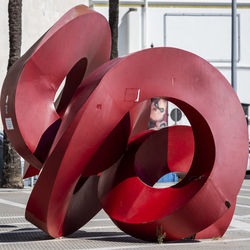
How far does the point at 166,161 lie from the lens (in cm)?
1006

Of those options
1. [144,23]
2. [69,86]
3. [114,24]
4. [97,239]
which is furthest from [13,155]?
[144,23]

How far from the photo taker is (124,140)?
9.28m

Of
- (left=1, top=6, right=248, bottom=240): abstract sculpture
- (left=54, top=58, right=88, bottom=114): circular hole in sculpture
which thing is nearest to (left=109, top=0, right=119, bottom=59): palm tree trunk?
(left=54, top=58, right=88, bottom=114): circular hole in sculpture

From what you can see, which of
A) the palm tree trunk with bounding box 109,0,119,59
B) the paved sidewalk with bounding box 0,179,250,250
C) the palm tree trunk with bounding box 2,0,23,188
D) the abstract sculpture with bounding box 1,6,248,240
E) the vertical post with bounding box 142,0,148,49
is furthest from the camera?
the vertical post with bounding box 142,0,148,49

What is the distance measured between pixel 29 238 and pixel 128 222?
1.46m

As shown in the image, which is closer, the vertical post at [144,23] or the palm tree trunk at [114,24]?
the palm tree trunk at [114,24]

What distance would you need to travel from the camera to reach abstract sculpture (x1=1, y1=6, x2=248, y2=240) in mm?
8680

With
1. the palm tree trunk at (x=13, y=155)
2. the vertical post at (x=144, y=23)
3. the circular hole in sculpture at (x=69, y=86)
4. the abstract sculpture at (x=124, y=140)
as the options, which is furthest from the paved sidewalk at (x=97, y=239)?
the vertical post at (x=144, y=23)

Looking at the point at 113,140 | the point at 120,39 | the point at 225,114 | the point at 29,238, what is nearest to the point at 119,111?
the point at 113,140

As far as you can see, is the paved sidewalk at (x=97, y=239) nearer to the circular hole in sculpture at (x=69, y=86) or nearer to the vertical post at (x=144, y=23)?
the circular hole in sculpture at (x=69, y=86)

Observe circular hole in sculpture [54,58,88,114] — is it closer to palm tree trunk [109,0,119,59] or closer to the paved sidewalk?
the paved sidewalk

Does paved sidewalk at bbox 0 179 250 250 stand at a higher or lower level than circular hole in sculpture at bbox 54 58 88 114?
lower

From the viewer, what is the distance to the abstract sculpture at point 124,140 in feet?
28.5

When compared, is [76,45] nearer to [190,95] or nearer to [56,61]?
[56,61]
